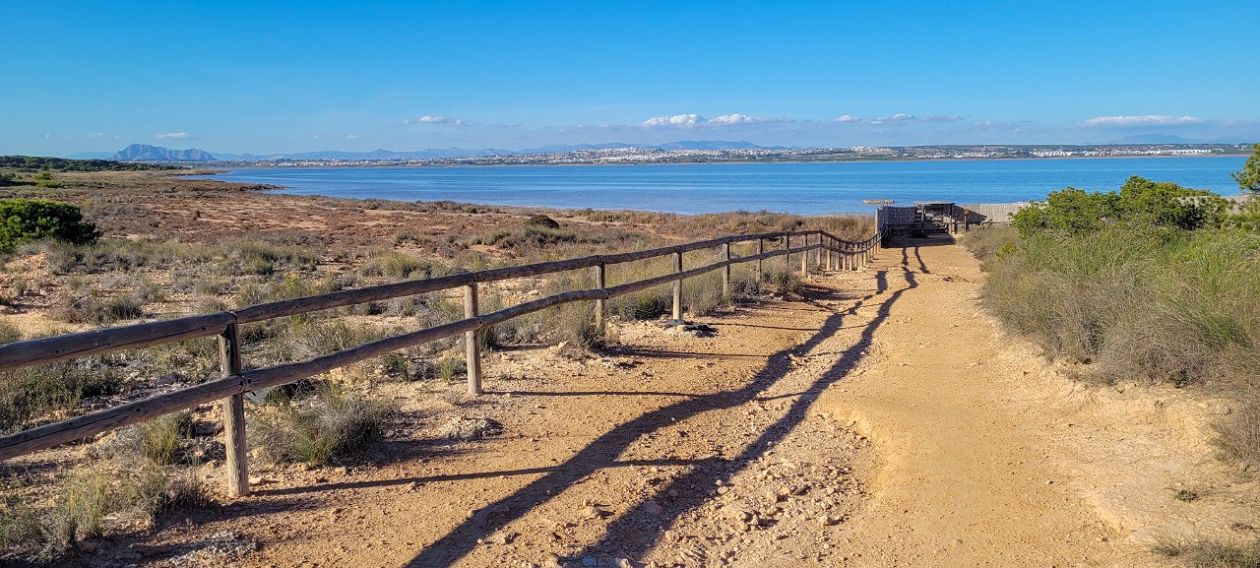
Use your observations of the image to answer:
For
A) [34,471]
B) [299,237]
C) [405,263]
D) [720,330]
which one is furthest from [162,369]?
[299,237]

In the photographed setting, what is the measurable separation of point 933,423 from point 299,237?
1215 inches

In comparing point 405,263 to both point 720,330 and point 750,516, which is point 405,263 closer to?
point 720,330

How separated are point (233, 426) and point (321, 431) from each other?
0.74 meters

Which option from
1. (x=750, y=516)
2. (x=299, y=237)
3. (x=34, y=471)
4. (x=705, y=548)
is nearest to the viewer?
(x=705, y=548)

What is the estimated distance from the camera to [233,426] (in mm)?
5297

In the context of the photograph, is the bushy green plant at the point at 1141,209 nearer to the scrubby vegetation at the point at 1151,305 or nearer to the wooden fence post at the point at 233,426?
the scrubby vegetation at the point at 1151,305

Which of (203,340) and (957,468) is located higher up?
(203,340)

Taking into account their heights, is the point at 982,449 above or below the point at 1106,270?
below

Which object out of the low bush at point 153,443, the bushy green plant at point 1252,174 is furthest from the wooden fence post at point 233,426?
the bushy green plant at point 1252,174

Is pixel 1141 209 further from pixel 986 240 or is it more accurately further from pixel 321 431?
pixel 986 240

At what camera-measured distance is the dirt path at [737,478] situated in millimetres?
4871

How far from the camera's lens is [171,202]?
63656 millimetres

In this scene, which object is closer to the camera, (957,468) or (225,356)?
(225,356)

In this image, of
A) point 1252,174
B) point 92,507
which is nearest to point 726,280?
point 1252,174
